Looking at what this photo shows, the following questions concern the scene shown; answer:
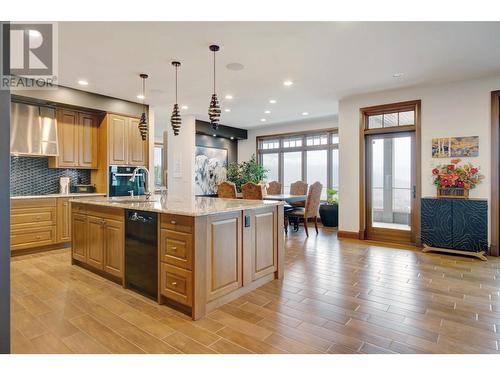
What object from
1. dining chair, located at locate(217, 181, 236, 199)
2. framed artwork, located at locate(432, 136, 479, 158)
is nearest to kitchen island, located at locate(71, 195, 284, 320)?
dining chair, located at locate(217, 181, 236, 199)

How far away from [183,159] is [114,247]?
15.1 feet

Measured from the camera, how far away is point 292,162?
862 cm

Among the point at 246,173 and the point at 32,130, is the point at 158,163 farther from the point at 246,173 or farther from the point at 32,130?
the point at 32,130

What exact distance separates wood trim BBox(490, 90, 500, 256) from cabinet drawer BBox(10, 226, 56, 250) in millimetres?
6885

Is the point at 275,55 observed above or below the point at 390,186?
above

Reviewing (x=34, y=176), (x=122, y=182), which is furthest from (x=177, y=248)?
(x=34, y=176)

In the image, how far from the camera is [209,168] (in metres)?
8.57

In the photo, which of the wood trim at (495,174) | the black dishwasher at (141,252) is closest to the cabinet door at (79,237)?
the black dishwasher at (141,252)

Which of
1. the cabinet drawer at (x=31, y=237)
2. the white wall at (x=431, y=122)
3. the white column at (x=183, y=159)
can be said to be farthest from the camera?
the white column at (x=183, y=159)

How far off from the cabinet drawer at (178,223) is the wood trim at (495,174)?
4.62m

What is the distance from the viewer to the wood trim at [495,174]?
14.4 feet

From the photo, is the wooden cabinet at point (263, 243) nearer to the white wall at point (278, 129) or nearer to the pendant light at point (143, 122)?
the pendant light at point (143, 122)
